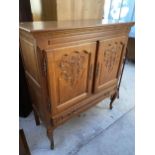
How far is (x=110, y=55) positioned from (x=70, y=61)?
0.47m

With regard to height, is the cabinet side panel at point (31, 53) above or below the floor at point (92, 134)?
above

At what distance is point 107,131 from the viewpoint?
1.59 metres

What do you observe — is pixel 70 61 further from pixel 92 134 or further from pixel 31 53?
pixel 92 134

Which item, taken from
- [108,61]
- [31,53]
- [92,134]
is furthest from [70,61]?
[92,134]

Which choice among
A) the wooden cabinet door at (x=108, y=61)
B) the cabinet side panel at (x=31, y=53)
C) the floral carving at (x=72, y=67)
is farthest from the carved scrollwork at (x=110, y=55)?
the cabinet side panel at (x=31, y=53)

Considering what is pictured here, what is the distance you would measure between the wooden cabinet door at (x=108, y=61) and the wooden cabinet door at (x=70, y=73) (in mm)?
83

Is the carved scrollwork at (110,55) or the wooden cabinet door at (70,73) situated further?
the carved scrollwork at (110,55)

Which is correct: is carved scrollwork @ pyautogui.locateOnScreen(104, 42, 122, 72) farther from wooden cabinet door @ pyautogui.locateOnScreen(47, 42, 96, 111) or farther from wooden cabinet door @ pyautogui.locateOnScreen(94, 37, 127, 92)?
wooden cabinet door @ pyautogui.locateOnScreen(47, 42, 96, 111)

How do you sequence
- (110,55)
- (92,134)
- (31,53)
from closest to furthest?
(31,53) → (110,55) → (92,134)

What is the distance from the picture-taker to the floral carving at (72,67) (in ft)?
3.29

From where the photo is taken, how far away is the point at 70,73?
1085 millimetres

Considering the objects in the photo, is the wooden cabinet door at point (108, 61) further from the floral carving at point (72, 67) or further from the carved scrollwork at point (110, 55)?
the floral carving at point (72, 67)
